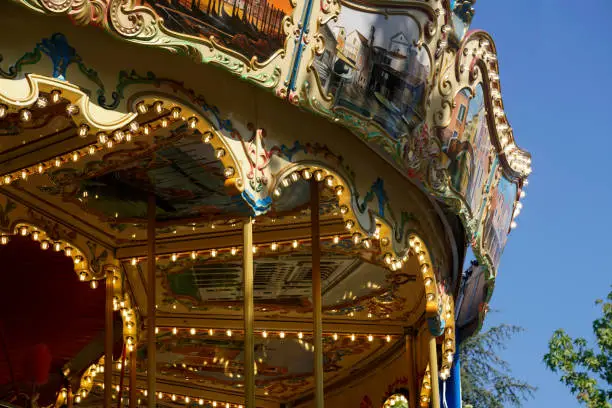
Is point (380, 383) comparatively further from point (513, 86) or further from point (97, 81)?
point (513, 86)

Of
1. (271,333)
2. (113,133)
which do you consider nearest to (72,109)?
(113,133)

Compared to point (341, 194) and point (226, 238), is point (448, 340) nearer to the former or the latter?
point (226, 238)

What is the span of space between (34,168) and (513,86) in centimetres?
4170

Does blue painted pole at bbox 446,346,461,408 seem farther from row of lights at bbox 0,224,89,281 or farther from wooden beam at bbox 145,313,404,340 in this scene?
row of lights at bbox 0,224,89,281

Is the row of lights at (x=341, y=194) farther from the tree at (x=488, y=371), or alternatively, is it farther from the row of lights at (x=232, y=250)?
the tree at (x=488, y=371)

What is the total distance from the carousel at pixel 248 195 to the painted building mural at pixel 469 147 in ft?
0.10

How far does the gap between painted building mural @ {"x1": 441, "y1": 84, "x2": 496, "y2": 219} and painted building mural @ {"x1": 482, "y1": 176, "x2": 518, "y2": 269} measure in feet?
1.45

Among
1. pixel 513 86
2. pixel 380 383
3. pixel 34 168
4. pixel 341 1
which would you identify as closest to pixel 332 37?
pixel 341 1

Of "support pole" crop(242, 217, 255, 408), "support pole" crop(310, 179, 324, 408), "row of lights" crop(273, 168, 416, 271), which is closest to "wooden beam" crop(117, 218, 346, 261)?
"row of lights" crop(273, 168, 416, 271)

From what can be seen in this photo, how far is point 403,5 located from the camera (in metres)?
9.61

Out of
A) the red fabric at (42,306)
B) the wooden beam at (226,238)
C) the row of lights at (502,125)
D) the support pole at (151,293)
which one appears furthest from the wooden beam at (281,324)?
the support pole at (151,293)

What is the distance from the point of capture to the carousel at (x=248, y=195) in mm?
8367

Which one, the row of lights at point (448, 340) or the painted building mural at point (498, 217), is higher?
the painted building mural at point (498, 217)

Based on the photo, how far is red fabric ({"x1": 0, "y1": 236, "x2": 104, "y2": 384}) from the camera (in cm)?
1346
